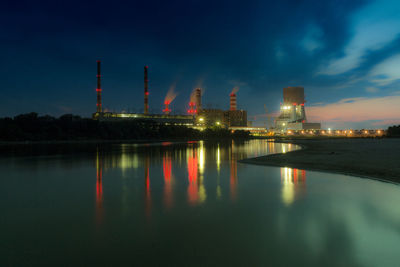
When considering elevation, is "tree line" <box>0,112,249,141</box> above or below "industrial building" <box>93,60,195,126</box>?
below

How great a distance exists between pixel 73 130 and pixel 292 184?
10241 centimetres

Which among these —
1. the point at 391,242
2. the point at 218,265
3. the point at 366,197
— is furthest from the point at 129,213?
the point at 366,197

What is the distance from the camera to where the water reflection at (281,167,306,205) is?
12839 mm

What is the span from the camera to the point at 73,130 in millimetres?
101812

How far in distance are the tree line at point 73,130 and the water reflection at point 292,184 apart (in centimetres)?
9315

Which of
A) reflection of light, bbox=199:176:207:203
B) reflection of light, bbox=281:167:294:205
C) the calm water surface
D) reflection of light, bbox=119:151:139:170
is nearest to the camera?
the calm water surface

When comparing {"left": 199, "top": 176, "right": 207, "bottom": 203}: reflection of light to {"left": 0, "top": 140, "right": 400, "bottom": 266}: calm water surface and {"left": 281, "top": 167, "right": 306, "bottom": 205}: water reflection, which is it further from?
{"left": 281, "top": 167, "right": 306, "bottom": 205}: water reflection

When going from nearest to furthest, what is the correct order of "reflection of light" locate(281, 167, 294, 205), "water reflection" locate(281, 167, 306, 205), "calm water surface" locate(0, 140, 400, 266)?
"calm water surface" locate(0, 140, 400, 266) → "reflection of light" locate(281, 167, 294, 205) → "water reflection" locate(281, 167, 306, 205)

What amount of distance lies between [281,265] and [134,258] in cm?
359

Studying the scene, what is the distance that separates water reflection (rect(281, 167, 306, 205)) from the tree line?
93155 millimetres

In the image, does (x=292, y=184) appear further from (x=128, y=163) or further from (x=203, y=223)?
(x=128, y=163)

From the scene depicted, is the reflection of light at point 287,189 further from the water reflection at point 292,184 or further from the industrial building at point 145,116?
the industrial building at point 145,116

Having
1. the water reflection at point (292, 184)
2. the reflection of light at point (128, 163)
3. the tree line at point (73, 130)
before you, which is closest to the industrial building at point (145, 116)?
the tree line at point (73, 130)

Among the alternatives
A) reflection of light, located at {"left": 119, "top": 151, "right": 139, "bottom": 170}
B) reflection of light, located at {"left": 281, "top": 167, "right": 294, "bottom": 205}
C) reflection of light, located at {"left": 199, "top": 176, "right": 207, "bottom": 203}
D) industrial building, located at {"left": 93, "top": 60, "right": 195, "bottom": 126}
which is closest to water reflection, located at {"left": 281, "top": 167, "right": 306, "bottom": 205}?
reflection of light, located at {"left": 281, "top": 167, "right": 294, "bottom": 205}
